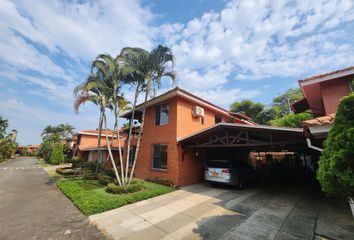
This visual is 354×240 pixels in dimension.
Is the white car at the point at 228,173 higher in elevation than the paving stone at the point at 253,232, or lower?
higher

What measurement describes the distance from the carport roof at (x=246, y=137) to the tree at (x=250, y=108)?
80.7 ft

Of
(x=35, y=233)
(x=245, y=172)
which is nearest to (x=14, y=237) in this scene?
(x=35, y=233)

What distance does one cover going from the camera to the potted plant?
292 centimetres

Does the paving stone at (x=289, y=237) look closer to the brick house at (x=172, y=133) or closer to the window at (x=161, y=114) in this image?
the brick house at (x=172, y=133)

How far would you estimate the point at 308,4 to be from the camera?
247 inches

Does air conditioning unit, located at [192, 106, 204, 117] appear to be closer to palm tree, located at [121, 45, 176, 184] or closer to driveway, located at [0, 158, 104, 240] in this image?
palm tree, located at [121, 45, 176, 184]

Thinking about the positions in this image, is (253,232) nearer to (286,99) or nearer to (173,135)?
(173,135)

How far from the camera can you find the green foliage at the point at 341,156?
2922 millimetres

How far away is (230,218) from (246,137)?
3.92 metres

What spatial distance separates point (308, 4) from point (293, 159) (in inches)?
1051

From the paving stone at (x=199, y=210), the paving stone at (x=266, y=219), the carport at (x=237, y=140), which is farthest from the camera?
the carport at (x=237, y=140)

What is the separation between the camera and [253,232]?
4.59m

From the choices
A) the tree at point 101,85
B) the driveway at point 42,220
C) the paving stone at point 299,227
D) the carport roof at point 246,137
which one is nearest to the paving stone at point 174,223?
the driveway at point 42,220

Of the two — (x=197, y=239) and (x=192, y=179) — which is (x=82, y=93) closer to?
(x=192, y=179)
